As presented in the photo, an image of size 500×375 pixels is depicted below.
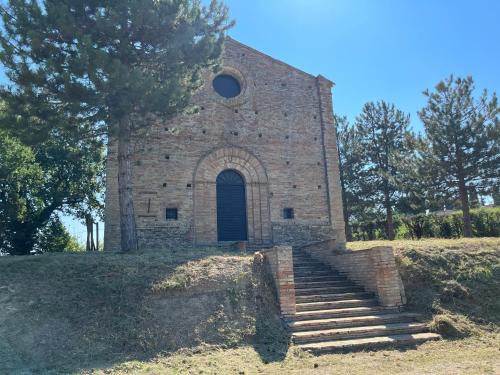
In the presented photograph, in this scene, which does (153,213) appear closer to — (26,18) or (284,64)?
(26,18)

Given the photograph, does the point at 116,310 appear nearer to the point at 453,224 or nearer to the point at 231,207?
the point at 231,207

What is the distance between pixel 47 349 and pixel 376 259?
7.24 m

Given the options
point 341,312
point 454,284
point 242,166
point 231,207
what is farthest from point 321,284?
point 242,166

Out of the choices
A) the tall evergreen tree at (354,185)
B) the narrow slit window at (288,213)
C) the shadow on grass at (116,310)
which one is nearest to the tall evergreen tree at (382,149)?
the tall evergreen tree at (354,185)

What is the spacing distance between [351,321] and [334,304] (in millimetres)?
852

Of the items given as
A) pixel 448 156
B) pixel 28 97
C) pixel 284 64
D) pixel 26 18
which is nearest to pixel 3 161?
pixel 28 97

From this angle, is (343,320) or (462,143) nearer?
(343,320)

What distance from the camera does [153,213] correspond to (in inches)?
567

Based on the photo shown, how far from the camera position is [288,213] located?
16000 millimetres

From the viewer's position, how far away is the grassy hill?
23.0 ft

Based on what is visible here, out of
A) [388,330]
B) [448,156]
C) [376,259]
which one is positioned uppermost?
[448,156]

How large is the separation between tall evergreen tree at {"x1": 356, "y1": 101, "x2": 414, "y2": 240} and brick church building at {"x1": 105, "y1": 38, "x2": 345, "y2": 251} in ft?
22.5

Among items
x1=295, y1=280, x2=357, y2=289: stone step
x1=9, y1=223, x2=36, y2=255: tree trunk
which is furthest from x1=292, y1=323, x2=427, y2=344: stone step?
x1=9, y1=223, x2=36, y2=255: tree trunk

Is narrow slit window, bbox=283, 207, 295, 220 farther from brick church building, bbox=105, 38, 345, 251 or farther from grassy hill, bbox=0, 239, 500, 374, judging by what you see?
grassy hill, bbox=0, 239, 500, 374
